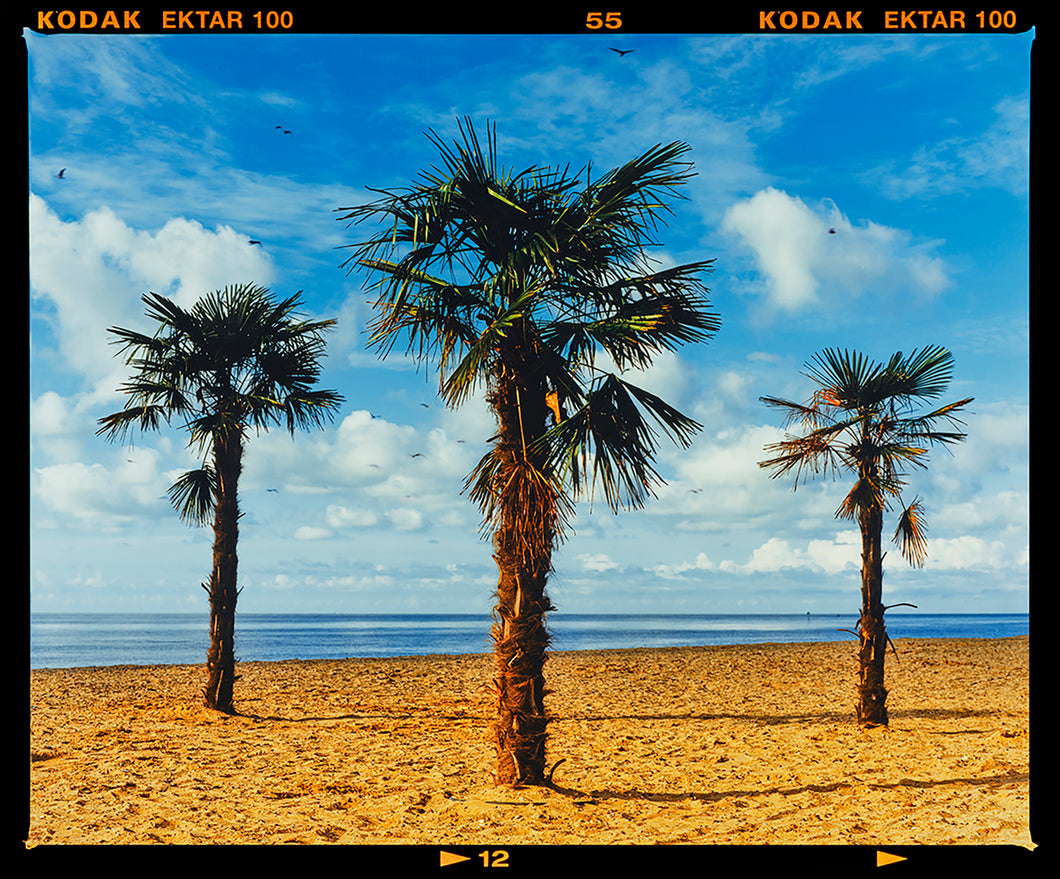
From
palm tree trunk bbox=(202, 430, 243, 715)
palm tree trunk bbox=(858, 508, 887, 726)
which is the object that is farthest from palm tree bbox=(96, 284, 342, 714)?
palm tree trunk bbox=(858, 508, 887, 726)

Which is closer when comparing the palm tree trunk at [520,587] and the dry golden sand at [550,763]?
the dry golden sand at [550,763]

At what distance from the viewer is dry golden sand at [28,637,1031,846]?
305 inches

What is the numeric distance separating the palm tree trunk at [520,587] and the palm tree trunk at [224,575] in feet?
25.4

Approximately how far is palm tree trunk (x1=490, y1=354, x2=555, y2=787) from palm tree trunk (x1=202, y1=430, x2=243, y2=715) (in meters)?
7.74

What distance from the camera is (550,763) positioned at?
10812mm

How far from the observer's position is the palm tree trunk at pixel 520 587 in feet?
28.7
